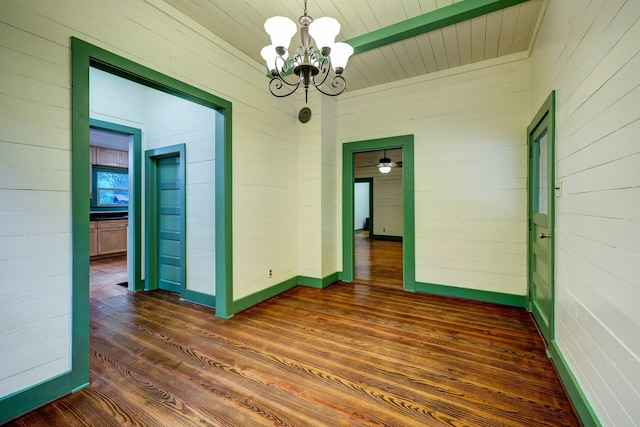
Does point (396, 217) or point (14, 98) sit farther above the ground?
point (14, 98)

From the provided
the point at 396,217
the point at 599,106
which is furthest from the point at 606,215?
the point at 396,217

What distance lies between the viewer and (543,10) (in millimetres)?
2438

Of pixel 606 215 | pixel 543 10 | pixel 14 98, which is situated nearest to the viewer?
pixel 606 215

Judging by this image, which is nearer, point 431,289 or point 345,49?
point 345,49

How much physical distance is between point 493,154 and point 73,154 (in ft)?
13.2

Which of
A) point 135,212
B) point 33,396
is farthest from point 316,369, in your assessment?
point 135,212

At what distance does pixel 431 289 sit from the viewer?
3.76 m

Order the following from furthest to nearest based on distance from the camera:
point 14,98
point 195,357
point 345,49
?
point 195,357
point 345,49
point 14,98

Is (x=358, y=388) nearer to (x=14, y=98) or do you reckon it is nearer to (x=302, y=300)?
(x=302, y=300)

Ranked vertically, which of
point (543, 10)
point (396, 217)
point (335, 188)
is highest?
point (543, 10)

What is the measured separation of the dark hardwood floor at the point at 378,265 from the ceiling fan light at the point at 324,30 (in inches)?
130

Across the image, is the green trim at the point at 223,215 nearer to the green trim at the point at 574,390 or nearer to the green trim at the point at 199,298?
the green trim at the point at 199,298

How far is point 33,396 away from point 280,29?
272 cm

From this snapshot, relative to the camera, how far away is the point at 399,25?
2.70 m
